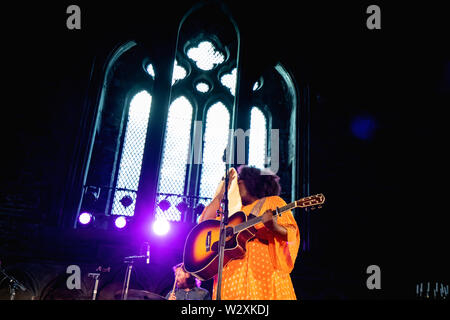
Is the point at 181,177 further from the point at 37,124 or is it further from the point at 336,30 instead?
the point at 336,30

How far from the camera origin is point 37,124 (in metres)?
5.79

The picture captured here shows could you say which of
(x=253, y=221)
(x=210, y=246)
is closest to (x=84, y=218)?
(x=210, y=246)

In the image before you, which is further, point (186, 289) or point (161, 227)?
point (161, 227)

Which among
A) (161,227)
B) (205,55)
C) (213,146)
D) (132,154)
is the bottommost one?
(161,227)

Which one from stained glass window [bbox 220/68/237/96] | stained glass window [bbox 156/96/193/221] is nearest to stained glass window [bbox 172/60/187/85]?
stained glass window [bbox 156/96/193/221]

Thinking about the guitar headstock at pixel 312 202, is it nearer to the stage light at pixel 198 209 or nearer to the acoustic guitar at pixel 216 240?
the acoustic guitar at pixel 216 240

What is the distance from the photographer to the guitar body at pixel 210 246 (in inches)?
92.1

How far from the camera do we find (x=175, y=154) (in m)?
7.10

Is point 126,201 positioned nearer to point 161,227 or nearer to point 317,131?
point 161,227

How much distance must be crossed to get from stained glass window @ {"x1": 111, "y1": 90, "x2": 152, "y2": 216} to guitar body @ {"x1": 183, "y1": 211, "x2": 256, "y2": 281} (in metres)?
3.94

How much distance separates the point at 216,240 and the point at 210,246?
82 millimetres
